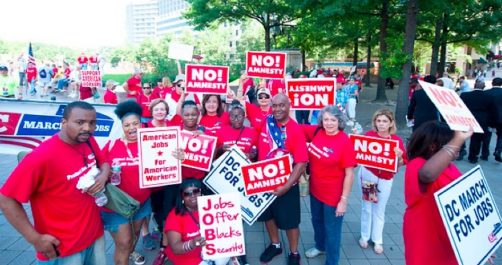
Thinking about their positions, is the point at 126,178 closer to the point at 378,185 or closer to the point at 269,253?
the point at 269,253

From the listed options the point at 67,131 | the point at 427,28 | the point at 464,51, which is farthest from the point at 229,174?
the point at 464,51

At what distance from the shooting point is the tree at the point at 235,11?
21422 mm

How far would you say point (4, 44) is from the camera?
321 feet

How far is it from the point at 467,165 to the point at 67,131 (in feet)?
29.7

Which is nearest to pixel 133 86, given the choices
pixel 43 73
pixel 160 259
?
pixel 160 259

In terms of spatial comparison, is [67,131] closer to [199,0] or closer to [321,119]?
[321,119]

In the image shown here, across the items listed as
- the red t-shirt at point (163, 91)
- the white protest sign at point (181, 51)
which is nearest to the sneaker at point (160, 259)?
the white protest sign at point (181, 51)

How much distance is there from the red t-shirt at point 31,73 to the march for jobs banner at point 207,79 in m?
16.8

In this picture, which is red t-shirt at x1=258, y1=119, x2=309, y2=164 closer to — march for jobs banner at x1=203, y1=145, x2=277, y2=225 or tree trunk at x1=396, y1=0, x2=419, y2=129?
march for jobs banner at x1=203, y1=145, x2=277, y2=225

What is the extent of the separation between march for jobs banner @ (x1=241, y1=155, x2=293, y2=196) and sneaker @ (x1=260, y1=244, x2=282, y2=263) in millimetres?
995

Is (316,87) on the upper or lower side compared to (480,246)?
upper

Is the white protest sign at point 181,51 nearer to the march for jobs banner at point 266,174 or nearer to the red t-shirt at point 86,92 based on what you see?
the march for jobs banner at point 266,174

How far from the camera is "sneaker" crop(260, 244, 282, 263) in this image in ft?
14.1

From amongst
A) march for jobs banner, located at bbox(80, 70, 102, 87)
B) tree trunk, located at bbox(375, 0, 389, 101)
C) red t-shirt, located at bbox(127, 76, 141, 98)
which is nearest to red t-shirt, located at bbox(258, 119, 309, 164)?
red t-shirt, located at bbox(127, 76, 141, 98)
